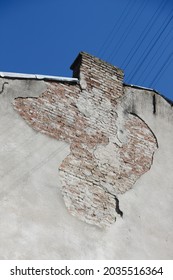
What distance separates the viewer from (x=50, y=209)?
7.48 m

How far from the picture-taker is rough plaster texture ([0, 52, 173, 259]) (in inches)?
288

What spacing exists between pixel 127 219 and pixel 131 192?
0.47 m

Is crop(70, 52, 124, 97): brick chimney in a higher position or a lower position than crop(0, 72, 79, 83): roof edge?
higher

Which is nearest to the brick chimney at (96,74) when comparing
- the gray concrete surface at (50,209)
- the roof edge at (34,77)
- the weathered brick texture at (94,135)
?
the weathered brick texture at (94,135)

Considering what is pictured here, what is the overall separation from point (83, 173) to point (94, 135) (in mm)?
724

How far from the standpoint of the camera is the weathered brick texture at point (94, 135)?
26.0 ft

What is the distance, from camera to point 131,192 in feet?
27.2

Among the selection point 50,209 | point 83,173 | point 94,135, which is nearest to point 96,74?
point 94,135

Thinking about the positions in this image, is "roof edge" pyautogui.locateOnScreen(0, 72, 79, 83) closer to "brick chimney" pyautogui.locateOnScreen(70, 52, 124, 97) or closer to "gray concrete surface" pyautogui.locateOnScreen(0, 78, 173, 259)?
"gray concrete surface" pyautogui.locateOnScreen(0, 78, 173, 259)

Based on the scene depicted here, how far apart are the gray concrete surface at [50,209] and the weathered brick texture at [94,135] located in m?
0.13

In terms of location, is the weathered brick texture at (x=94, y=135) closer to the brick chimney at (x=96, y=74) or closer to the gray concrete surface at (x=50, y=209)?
the brick chimney at (x=96, y=74)

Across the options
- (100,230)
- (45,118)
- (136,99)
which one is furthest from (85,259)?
(136,99)

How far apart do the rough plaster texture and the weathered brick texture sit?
0.02 m

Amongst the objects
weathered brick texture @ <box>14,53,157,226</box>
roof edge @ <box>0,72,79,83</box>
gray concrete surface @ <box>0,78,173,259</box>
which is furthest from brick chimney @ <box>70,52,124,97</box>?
gray concrete surface @ <box>0,78,173,259</box>
